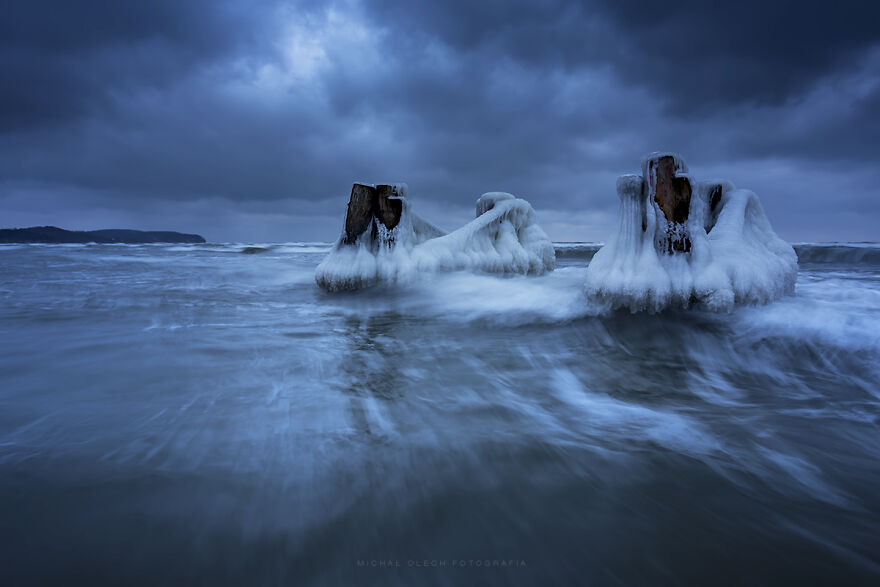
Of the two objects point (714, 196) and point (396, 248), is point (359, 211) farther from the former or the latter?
point (714, 196)

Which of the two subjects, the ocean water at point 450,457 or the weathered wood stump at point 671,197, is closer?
the ocean water at point 450,457

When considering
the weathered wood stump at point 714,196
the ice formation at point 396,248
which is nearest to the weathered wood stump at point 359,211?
the ice formation at point 396,248

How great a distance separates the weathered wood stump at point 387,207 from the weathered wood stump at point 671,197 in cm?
334

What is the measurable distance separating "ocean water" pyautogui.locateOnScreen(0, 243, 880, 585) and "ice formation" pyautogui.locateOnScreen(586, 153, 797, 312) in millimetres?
306

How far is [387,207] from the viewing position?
6.01 metres

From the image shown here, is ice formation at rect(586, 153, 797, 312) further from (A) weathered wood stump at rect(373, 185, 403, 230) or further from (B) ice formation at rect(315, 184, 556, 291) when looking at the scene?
(A) weathered wood stump at rect(373, 185, 403, 230)

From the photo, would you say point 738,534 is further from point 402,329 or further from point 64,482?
point 402,329

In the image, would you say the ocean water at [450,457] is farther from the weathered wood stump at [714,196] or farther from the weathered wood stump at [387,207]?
the weathered wood stump at [387,207]

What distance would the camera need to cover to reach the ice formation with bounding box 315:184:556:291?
5883 mm

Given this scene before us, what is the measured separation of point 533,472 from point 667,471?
0.48m

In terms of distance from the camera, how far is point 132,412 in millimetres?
2006

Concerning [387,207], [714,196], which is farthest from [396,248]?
[714,196]

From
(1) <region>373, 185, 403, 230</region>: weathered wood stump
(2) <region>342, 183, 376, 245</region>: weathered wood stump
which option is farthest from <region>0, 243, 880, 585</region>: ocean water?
(1) <region>373, 185, 403, 230</region>: weathered wood stump

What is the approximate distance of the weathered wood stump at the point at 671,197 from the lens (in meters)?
3.79
